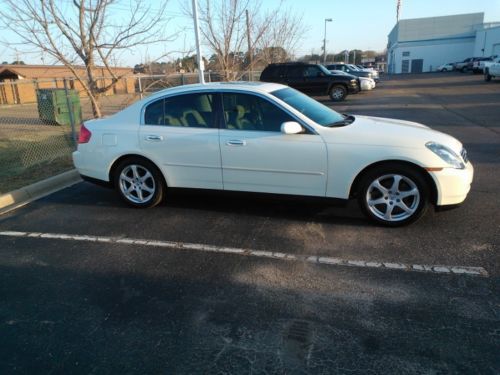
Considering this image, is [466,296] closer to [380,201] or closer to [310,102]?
[380,201]

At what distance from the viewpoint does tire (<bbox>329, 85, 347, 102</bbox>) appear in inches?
795

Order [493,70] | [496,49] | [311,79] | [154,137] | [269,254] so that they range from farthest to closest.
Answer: [496,49] < [493,70] < [311,79] < [154,137] < [269,254]

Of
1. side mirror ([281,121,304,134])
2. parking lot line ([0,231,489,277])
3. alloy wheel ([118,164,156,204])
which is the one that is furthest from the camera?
alloy wheel ([118,164,156,204])

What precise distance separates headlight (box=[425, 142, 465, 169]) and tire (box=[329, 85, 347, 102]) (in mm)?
16753

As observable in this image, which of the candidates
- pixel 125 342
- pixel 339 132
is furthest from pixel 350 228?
pixel 125 342

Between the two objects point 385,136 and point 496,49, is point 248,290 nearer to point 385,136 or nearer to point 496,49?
point 385,136

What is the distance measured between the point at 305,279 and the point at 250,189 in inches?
63.7

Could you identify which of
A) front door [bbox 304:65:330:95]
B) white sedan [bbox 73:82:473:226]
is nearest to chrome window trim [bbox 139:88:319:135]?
white sedan [bbox 73:82:473:226]

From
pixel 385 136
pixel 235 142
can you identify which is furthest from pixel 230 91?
pixel 385 136

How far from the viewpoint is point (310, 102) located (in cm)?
516

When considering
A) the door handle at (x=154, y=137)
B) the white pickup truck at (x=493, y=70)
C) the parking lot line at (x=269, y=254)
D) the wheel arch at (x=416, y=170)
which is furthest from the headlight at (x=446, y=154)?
the white pickup truck at (x=493, y=70)

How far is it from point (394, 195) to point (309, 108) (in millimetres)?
1459

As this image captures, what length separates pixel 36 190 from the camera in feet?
20.9

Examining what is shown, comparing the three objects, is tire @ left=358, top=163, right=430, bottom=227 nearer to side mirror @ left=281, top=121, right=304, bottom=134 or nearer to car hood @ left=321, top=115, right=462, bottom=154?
car hood @ left=321, top=115, right=462, bottom=154
